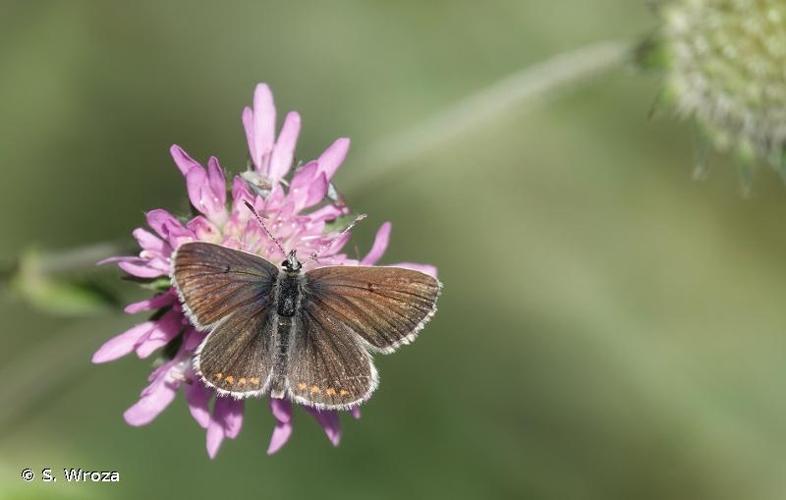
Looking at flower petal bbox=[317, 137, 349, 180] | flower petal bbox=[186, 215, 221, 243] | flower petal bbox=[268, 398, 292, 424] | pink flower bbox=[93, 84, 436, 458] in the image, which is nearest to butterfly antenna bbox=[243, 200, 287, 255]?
pink flower bbox=[93, 84, 436, 458]

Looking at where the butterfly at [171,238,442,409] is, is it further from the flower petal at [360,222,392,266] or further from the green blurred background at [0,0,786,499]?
the green blurred background at [0,0,786,499]

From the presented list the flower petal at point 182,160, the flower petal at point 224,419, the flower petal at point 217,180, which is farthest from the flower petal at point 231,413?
the flower petal at point 182,160

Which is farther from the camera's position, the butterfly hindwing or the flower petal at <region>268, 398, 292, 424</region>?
the flower petal at <region>268, 398, 292, 424</region>

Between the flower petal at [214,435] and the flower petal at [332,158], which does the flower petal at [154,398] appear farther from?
the flower petal at [332,158]

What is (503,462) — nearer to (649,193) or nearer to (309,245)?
(649,193)

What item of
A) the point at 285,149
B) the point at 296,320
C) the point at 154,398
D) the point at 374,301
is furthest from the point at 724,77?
the point at 154,398

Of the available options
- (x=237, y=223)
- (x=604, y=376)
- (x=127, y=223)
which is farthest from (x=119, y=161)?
(x=604, y=376)
